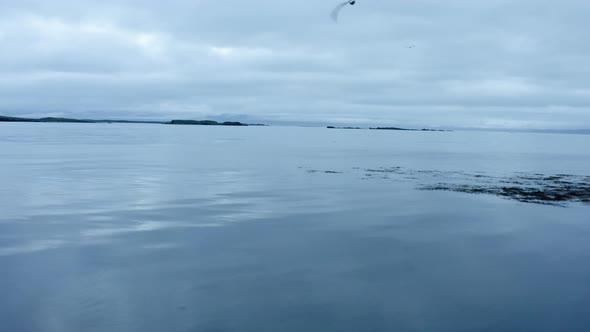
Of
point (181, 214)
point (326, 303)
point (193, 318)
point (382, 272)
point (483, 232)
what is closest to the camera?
point (193, 318)

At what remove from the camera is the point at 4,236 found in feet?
61.2

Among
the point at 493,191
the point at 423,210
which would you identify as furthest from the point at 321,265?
the point at 493,191

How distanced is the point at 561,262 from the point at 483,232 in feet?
14.1

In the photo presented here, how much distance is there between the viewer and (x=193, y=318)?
38.3ft

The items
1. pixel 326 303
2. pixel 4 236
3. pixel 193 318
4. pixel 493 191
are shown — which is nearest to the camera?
pixel 193 318

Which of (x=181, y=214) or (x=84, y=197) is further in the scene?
(x=84, y=197)

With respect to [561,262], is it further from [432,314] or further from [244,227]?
[244,227]

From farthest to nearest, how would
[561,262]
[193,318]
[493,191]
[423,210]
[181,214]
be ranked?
[493,191], [423,210], [181,214], [561,262], [193,318]

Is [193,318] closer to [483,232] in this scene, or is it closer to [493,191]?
[483,232]

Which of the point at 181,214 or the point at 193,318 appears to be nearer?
the point at 193,318

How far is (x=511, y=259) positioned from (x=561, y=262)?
5.27ft

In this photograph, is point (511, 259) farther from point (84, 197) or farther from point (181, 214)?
point (84, 197)

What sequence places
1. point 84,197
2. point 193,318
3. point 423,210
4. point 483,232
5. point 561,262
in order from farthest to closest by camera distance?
point 84,197
point 423,210
point 483,232
point 561,262
point 193,318

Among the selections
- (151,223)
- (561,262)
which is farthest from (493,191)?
(151,223)
